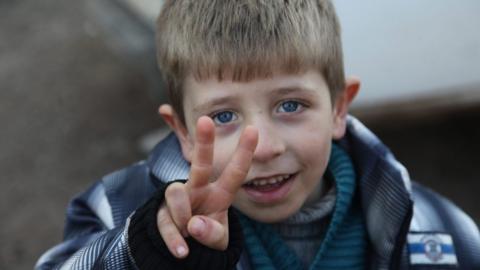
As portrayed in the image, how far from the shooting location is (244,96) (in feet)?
4.61

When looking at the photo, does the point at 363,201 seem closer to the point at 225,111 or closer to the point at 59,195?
the point at 225,111

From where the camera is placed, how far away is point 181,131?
1.65 m

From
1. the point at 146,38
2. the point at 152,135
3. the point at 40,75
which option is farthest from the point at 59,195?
the point at 40,75

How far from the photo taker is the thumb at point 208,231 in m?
1.13

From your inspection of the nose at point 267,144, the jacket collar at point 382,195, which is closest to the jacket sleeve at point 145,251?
the nose at point 267,144

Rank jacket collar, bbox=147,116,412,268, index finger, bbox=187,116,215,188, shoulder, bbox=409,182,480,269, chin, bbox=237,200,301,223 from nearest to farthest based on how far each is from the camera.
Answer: index finger, bbox=187,116,215,188 < chin, bbox=237,200,301,223 < jacket collar, bbox=147,116,412,268 < shoulder, bbox=409,182,480,269

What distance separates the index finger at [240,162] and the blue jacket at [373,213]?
0.42 meters

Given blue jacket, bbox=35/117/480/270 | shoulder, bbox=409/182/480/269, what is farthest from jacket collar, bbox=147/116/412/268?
shoulder, bbox=409/182/480/269

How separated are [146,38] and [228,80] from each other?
7.34 feet

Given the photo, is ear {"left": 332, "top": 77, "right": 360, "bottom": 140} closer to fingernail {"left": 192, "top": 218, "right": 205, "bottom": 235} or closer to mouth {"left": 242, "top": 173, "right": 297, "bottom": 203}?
mouth {"left": 242, "top": 173, "right": 297, "bottom": 203}

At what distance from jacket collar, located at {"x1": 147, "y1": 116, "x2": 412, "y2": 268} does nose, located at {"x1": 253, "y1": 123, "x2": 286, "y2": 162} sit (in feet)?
0.95

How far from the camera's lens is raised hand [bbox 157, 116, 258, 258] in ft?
3.72

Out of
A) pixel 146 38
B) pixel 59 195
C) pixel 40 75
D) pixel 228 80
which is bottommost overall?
pixel 59 195

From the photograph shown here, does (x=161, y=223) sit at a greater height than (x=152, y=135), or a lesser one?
greater
